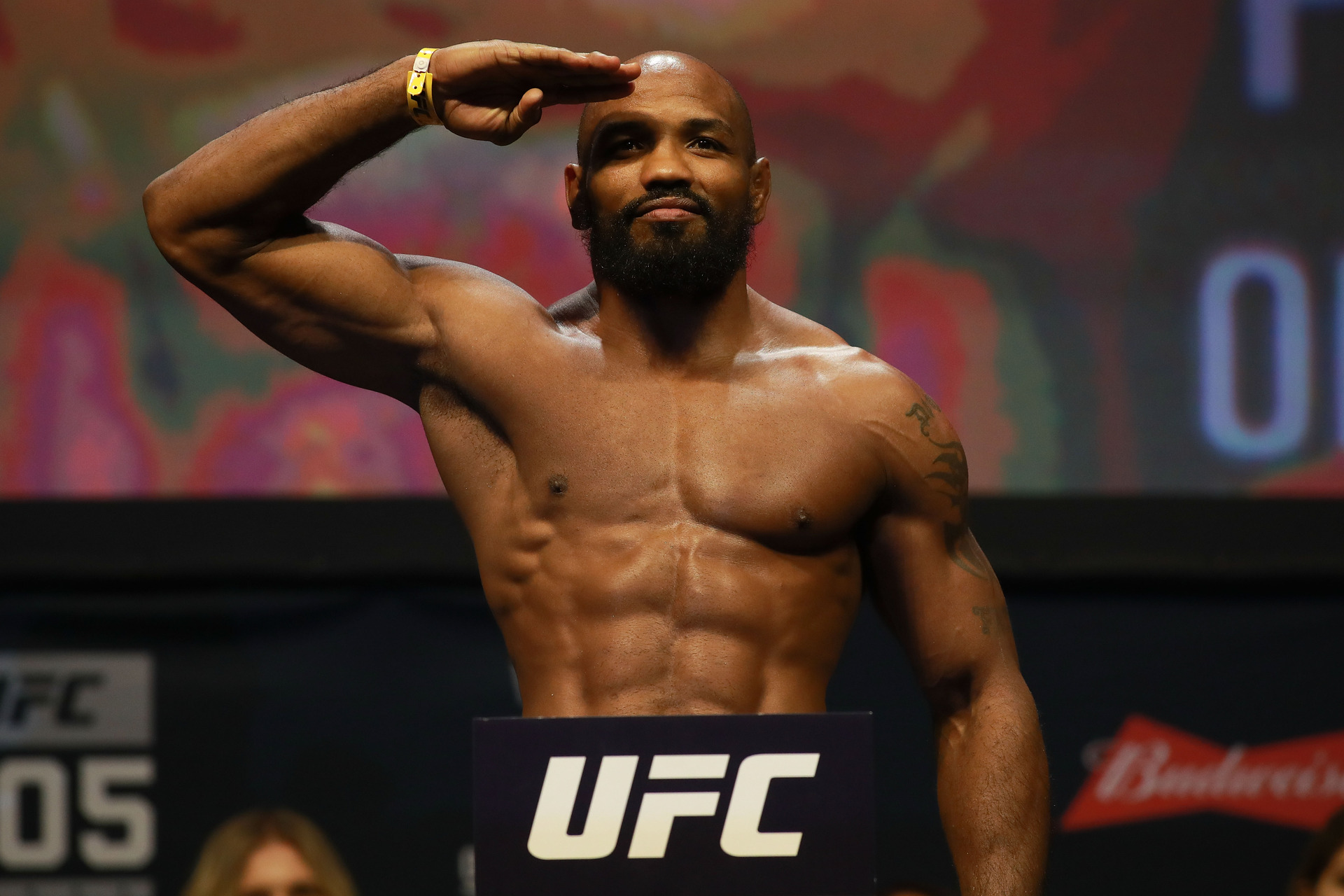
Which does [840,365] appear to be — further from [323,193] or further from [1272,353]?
[1272,353]

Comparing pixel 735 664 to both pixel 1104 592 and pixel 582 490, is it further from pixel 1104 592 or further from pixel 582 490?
pixel 1104 592

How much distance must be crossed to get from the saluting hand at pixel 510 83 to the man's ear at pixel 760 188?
278 mm

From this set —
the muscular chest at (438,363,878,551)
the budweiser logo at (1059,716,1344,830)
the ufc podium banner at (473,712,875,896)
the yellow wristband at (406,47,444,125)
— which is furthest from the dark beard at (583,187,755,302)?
the budweiser logo at (1059,716,1344,830)

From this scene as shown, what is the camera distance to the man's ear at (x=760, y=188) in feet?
7.57

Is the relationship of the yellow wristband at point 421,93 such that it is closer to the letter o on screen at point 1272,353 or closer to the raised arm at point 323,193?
the raised arm at point 323,193

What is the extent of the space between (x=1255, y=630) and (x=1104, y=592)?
13.9 inches

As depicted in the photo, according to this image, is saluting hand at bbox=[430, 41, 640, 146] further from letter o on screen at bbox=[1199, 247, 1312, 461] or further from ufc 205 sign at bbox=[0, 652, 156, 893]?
letter o on screen at bbox=[1199, 247, 1312, 461]

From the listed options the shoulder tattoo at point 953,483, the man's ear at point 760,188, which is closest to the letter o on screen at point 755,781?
the shoulder tattoo at point 953,483

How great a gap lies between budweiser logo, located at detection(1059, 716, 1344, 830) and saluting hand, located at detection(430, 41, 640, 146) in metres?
2.30

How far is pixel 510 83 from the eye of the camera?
6.82ft

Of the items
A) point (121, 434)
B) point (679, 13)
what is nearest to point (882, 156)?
point (679, 13)

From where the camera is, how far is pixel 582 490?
7.09 feet

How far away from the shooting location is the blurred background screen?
3.99 m

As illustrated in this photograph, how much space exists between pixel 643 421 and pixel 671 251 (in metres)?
0.23
